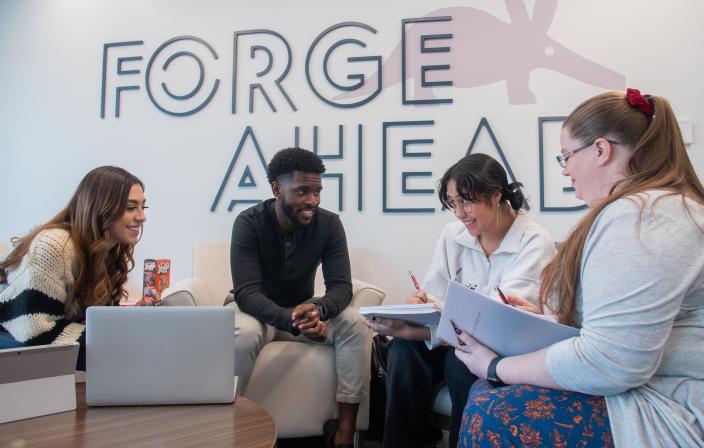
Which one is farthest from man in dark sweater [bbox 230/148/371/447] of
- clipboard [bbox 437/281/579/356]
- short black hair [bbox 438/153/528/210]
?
clipboard [bbox 437/281/579/356]

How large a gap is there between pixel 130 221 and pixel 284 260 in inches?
25.3

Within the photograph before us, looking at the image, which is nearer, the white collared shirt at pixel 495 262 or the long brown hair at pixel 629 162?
the long brown hair at pixel 629 162

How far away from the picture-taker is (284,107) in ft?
9.37

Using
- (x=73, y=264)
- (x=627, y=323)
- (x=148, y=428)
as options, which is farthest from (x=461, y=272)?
(x=73, y=264)

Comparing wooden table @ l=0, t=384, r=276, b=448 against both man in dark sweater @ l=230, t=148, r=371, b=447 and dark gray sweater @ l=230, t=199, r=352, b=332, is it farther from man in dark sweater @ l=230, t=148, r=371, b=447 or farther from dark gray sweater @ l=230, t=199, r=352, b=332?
dark gray sweater @ l=230, t=199, r=352, b=332

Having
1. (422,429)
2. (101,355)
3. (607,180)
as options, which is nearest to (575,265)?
(607,180)

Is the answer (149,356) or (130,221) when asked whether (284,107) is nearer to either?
(130,221)

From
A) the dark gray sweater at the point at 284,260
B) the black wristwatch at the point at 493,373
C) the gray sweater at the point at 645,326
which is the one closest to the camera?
the gray sweater at the point at 645,326

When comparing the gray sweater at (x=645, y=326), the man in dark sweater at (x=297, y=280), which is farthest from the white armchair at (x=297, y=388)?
the gray sweater at (x=645, y=326)

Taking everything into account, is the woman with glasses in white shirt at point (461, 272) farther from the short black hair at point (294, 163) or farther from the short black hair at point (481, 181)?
the short black hair at point (294, 163)

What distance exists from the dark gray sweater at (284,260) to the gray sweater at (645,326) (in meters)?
1.22

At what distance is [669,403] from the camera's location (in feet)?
2.81

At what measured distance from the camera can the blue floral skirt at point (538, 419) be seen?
2.86 ft

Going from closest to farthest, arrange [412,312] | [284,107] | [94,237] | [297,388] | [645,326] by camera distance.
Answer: [645,326] → [412,312] → [94,237] → [297,388] → [284,107]
